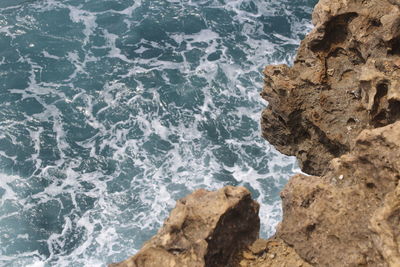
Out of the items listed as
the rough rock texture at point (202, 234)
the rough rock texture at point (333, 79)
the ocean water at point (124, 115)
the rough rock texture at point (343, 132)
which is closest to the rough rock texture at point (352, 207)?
the rough rock texture at point (343, 132)

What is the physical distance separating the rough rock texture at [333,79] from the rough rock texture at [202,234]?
A: 11.9 ft

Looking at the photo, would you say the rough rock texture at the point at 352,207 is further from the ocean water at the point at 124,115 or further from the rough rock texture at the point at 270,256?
the ocean water at the point at 124,115

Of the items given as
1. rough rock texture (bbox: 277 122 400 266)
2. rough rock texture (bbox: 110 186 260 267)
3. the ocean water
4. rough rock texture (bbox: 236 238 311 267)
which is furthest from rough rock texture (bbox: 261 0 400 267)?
the ocean water

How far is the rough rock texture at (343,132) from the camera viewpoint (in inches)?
329

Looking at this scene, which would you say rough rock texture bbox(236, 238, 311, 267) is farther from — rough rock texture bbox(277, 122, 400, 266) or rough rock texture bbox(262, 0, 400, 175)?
rough rock texture bbox(262, 0, 400, 175)

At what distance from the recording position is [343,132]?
1251cm

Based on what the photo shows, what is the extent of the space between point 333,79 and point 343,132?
1.43 metres

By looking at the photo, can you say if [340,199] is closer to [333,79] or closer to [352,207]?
[352,207]

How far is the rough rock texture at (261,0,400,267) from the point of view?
27.5 ft

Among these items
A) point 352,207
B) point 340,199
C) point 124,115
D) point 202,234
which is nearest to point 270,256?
point 202,234

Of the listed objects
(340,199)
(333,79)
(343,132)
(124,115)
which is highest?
(340,199)

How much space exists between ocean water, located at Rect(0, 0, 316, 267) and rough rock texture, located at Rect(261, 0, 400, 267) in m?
9.19

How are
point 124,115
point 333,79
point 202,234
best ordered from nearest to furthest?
point 202,234 < point 333,79 < point 124,115

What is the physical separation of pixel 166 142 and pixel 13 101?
8.68 metres
